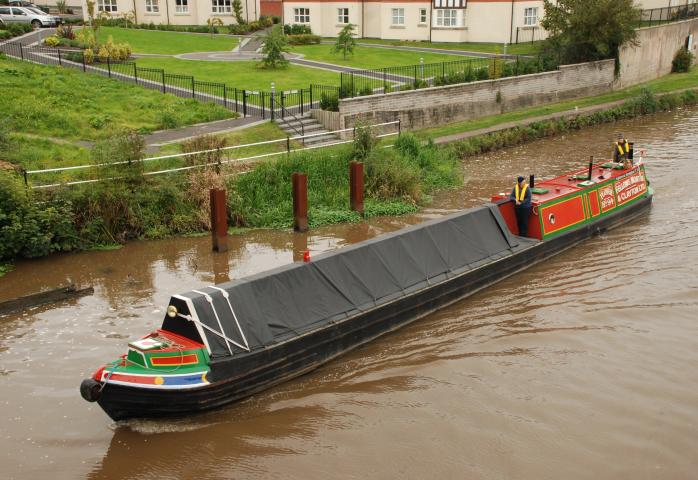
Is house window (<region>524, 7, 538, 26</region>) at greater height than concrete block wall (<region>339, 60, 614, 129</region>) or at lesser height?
greater

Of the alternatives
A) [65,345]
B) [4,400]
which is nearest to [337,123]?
[65,345]

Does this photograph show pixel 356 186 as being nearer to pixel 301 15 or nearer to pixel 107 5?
pixel 301 15

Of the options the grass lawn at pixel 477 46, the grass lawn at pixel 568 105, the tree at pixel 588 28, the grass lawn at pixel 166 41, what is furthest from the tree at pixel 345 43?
the grass lawn at pixel 568 105

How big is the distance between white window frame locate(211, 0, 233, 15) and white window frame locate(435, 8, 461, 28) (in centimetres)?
1487

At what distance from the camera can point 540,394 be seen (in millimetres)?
11406

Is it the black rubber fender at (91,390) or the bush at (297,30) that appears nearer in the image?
the black rubber fender at (91,390)

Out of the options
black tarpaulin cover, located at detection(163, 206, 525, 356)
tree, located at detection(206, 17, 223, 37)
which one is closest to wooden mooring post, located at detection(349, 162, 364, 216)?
black tarpaulin cover, located at detection(163, 206, 525, 356)

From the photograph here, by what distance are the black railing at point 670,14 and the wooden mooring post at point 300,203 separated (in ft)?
108

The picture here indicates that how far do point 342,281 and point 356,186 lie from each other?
Answer: 726 centimetres

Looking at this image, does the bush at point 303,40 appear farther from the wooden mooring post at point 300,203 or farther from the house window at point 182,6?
the wooden mooring post at point 300,203

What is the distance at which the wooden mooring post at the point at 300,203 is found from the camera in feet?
60.1

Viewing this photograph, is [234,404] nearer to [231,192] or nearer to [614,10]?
[231,192]

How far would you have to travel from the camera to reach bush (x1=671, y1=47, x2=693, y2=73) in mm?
43919

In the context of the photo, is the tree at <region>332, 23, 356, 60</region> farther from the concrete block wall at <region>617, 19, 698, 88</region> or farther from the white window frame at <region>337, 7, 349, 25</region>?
the concrete block wall at <region>617, 19, 698, 88</region>
